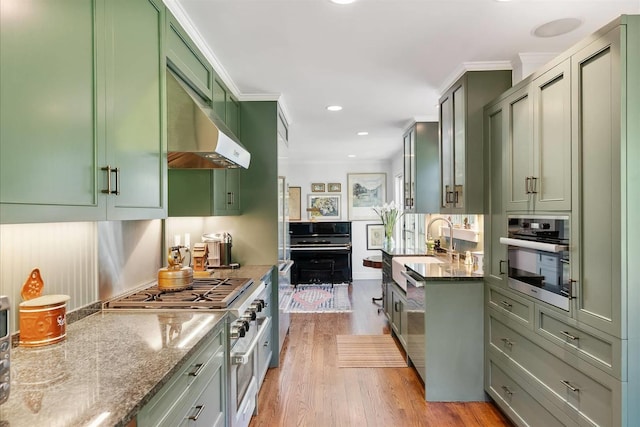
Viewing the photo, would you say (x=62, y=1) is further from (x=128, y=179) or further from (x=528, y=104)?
(x=528, y=104)

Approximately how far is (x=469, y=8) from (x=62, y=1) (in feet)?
6.01

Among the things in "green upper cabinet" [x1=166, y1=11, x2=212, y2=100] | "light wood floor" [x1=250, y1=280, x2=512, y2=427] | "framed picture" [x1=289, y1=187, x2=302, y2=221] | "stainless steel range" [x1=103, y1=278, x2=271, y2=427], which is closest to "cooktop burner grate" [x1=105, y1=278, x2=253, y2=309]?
"stainless steel range" [x1=103, y1=278, x2=271, y2=427]

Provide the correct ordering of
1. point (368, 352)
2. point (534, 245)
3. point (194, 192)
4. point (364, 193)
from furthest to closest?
point (364, 193) < point (368, 352) < point (194, 192) < point (534, 245)

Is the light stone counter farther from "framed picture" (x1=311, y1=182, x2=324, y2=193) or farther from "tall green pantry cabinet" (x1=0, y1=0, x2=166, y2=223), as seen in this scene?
"framed picture" (x1=311, y1=182, x2=324, y2=193)

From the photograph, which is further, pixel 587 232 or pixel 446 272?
pixel 446 272

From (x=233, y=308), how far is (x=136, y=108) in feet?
3.36

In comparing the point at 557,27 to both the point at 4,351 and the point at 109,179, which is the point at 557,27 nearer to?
the point at 109,179

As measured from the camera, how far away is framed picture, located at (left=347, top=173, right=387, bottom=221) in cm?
781

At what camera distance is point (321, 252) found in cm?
727

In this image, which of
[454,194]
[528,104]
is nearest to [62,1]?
[528,104]

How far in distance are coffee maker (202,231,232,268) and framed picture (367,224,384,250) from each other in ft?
15.7

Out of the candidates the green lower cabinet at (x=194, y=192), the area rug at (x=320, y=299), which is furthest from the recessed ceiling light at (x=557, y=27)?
the area rug at (x=320, y=299)

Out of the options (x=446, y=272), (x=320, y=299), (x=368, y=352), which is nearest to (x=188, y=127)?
(x=446, y=272)

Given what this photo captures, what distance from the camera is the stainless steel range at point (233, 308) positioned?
1882 mm
